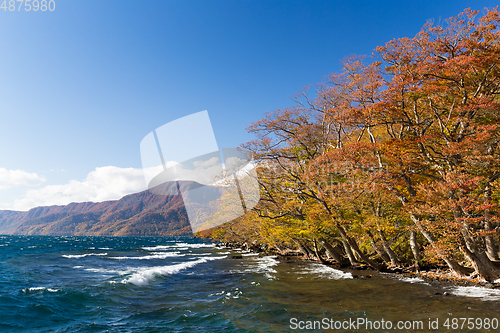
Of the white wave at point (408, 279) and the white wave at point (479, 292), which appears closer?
the white wave at point (479, 292)

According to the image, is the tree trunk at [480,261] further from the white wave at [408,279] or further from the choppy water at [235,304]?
the white wave at [408,279]

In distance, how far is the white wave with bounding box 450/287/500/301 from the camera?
380 inches

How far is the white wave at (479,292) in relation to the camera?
31.7 ft

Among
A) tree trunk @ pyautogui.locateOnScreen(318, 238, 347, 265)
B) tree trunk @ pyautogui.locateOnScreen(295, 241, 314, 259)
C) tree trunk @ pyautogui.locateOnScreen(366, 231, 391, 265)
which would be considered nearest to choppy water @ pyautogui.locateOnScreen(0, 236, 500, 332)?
tree trunk @ pyautogui.locateOnScreen(366, 231, 391, 265)

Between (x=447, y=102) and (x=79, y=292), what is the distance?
20.5m

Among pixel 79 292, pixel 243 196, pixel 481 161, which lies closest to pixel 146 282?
pixel 79 292

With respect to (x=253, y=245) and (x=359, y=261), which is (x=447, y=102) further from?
(x=253, y=245)

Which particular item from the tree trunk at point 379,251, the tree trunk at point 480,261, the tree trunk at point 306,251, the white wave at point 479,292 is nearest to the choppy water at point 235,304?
the white wave at point 479,292

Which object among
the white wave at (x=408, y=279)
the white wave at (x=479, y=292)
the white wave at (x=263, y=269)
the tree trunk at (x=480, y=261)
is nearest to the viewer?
the white wave at (x=479, y=292)

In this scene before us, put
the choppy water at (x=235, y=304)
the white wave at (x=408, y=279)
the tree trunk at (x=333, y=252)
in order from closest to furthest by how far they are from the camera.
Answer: the choppy water at (x=235, y=304) < the white wave at (x=408, y=279) < the tree trunk at (x=333, y=252)

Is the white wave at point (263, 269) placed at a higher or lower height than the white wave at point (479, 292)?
lower

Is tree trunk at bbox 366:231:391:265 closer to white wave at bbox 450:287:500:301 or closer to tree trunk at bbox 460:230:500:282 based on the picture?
tree trunk at bbox 460:230:500:282

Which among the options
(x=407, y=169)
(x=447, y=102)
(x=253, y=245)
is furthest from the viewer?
(x=253, y=245)

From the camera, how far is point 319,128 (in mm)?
18594
